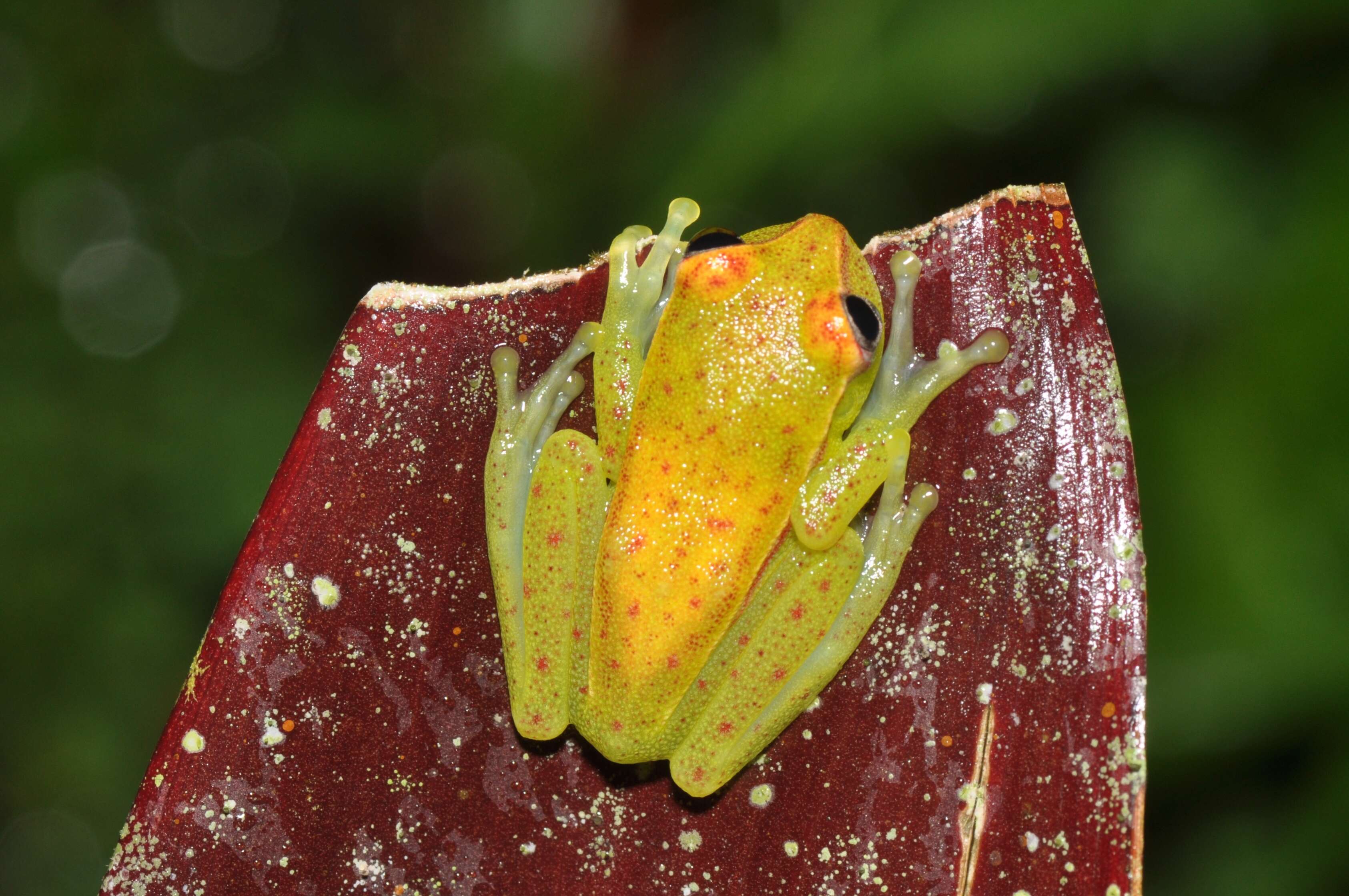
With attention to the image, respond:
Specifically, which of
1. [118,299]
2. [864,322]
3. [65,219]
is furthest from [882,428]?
[65,219]

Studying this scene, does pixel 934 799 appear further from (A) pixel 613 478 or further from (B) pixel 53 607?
(B) pixel 53 607

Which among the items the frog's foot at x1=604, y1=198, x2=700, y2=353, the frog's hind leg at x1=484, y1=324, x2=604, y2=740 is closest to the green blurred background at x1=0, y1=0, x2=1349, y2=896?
the frog's foot at x1=604, y1=198, x2=700, y2=353

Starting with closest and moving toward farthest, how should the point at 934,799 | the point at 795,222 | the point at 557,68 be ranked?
the point at 934,799 < the point at 795,222 < the point at 557,68

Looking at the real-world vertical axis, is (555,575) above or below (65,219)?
below

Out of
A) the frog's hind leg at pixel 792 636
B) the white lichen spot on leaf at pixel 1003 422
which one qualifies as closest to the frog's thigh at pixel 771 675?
the frog's hind leg at pixel 792 636

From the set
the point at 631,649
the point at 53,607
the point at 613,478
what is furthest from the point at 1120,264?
the point at 53,607

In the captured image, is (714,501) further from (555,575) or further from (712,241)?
A: (712,241)

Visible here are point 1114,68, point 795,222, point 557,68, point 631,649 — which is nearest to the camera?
point 631,649

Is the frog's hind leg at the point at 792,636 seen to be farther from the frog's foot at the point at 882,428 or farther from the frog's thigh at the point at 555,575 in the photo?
the frog's thigh at the point at 555,575
